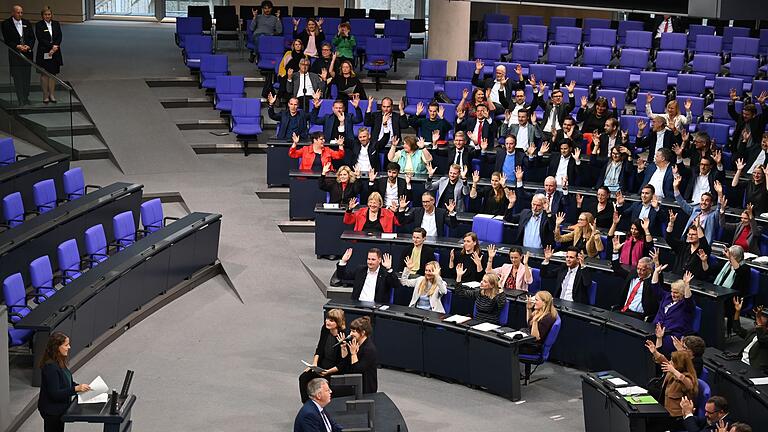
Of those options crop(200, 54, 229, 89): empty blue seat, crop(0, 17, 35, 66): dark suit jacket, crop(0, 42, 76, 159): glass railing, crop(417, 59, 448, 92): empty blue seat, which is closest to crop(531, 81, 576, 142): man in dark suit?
crop(417, 59, 448, 92): empty blue seat

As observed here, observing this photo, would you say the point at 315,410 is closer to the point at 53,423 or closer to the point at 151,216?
the point at 53,423

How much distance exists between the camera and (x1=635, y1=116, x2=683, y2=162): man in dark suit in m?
15.0

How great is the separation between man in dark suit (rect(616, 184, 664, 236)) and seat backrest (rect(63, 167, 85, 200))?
6579mm

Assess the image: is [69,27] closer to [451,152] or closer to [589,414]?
[451,152]

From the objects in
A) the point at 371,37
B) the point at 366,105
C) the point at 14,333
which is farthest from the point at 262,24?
the point at 14,333

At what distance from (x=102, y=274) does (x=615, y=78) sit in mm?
9607

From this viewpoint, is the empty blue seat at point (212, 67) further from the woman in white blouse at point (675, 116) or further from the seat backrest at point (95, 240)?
the woman in white blouse at point (675, 116)

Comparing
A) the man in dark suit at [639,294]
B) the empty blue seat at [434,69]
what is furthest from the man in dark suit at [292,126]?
the man in dark suit at [639,294]

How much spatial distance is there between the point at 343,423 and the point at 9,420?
2.96 metres

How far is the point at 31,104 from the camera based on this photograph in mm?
15414

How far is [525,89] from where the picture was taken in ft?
57.1

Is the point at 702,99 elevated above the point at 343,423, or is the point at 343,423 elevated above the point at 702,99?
the point at 702,99

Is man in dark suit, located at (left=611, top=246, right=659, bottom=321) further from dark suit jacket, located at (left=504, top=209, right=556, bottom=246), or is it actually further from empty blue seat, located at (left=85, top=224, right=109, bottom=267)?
empty blue seat, located at (left=85, top=224, right=109, bottom=267)

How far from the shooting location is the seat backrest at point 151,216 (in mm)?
13460
